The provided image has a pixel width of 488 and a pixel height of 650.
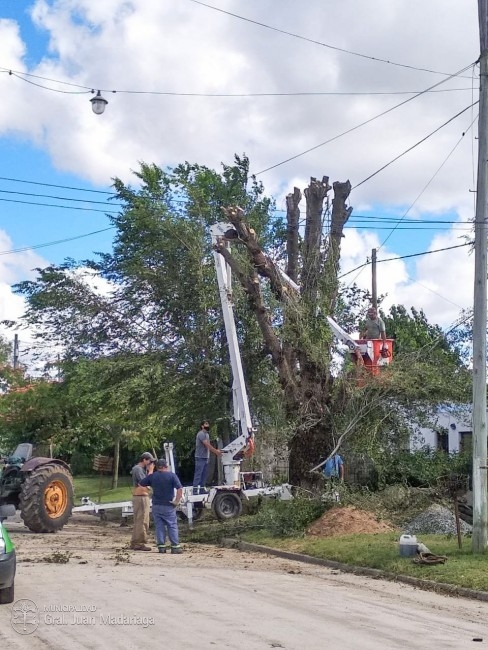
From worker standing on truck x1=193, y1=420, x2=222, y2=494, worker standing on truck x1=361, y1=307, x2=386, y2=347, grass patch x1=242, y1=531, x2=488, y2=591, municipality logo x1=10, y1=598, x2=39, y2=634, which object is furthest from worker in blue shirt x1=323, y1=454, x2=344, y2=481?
municipality logo x1=10, y1=598, x2=39, y2=634

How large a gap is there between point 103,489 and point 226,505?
18.7 m

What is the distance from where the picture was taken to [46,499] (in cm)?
1675

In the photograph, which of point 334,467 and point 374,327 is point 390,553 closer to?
point 334,467

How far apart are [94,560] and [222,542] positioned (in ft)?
12.2

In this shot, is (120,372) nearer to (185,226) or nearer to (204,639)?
(185,226)

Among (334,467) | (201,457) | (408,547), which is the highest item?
(201,457)

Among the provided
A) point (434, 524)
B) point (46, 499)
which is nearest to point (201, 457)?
point (46, 499)

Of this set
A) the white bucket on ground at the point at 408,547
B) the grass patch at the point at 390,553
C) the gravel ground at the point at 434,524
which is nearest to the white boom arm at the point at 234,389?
the grass patch at the point at 390,553

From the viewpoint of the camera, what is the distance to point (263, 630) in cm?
789

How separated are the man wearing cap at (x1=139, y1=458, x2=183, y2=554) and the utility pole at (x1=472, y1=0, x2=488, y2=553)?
487 centimetres

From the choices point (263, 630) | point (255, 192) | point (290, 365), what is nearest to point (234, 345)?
point (290, 365)

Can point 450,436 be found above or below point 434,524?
above

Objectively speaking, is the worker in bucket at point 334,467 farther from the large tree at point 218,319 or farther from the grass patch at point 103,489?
the grass patch at point 103,489

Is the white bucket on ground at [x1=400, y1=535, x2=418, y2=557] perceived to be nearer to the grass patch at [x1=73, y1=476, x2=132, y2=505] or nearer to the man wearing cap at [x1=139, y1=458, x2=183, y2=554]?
the man wearing cap at [x1=139, y1=458, x2=183, y2=554]
